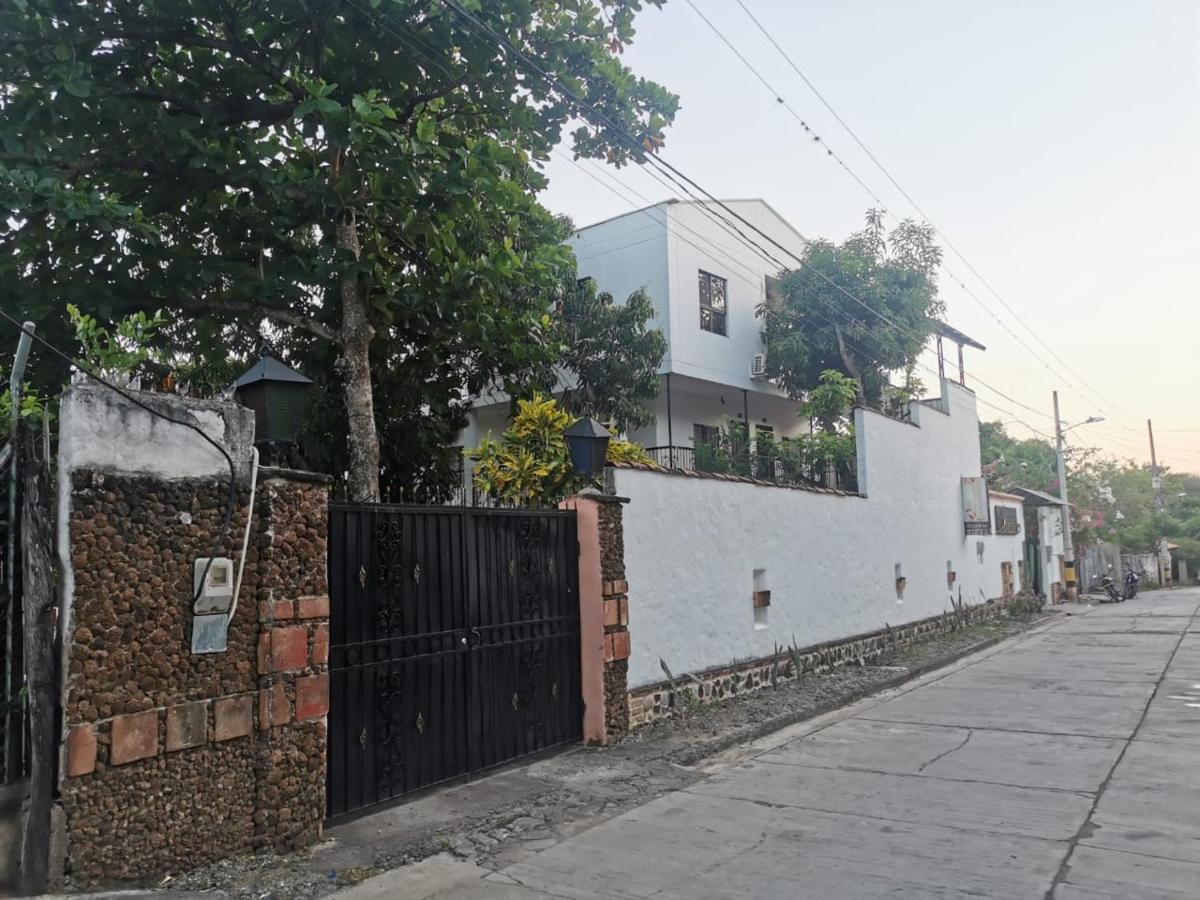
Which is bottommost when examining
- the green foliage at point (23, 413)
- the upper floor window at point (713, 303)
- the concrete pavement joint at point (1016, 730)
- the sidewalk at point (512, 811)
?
the concrete pavement joint at point (1016, 730)

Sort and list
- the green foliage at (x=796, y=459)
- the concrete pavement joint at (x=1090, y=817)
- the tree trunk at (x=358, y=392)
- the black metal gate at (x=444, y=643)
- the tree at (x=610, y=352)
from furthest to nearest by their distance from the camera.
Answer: the tree at (x=610, y=352), the green foliage at (x=796, y=459), the tree trunk at (x=358, y=392), the black metal gate at (x=444, y=643), the concrete pavement joint at (x=1090, y=817)

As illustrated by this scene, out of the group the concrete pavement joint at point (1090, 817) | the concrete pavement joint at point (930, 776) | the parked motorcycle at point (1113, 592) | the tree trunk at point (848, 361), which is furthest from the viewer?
the parked motorcycle at point (1113, 592)

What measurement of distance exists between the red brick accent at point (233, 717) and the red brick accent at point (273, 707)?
61 millimetres

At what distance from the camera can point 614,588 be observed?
834 centimetres

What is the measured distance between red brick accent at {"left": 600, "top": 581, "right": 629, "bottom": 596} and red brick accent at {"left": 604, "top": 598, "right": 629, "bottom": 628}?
0.26 feet

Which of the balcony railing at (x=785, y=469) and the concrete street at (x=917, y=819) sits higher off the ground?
the balcony railing at (x=785, y=469)

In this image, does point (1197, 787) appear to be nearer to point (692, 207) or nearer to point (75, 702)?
point (75, 702)

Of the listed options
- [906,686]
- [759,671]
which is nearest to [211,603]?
[759,671]

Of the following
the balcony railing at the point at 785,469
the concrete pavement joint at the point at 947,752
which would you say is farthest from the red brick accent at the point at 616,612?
the balcony railing at the point at 785,469

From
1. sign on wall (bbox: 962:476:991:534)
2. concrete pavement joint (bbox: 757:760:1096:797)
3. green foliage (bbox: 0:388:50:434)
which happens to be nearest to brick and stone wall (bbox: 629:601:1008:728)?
concrete pavement joint (bbox: 757:760:1096:797)

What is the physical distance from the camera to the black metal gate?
5941 millimetres

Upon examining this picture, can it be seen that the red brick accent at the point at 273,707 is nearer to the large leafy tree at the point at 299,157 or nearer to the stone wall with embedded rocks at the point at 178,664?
the stone wall with embedded rocks at the point at 178,664

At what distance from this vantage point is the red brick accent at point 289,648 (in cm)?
521

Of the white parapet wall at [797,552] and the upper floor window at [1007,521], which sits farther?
the upper floor window at [1007,521]
